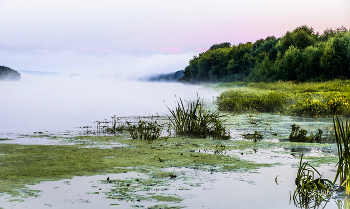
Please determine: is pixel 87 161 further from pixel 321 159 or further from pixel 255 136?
pixel 255 136

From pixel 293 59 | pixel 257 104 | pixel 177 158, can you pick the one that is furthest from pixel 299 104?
pixel 293 59

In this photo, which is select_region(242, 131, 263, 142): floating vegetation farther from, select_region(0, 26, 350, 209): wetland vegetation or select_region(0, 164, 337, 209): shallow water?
select_region(0, 164, 337, 209): shallow water

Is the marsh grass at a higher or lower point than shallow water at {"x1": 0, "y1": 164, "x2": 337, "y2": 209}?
higher

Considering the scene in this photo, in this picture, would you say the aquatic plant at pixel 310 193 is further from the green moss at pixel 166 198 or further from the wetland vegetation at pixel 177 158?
the green moss at pixel 166 198

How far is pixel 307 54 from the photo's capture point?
46188 mm

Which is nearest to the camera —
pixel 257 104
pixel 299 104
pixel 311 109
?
pixel 311 109

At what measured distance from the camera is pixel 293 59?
4741cm

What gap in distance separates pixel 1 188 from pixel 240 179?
3.56m

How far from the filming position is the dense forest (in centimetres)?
4303

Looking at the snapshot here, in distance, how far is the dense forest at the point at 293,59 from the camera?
43031mm

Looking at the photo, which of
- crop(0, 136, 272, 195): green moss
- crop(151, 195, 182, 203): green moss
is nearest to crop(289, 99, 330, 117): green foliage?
crop(0, 136, 272, 195): green moss

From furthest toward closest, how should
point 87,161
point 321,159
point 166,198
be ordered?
1. point 321,159
2. point 87,161
3. point 166,198

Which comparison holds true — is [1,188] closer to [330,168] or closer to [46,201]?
[46,201]

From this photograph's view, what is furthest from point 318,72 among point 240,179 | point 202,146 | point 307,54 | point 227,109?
point 240,179
